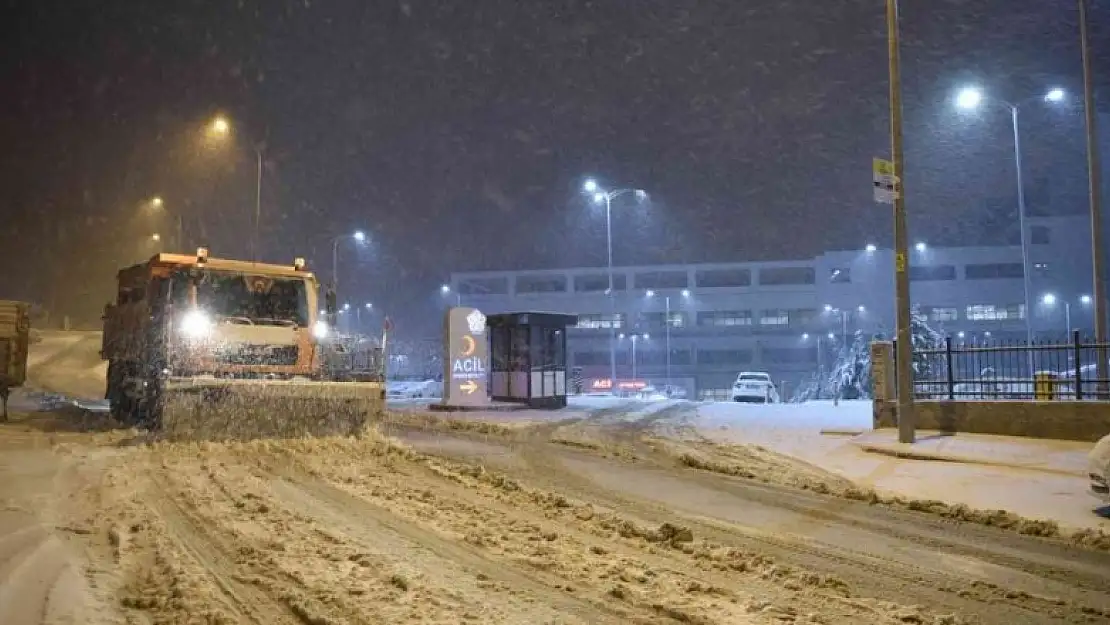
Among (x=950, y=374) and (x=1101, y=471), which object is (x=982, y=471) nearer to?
(x=1101, y=471)

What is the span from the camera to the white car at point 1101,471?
952 cm

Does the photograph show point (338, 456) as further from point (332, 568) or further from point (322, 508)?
point (332, 568)

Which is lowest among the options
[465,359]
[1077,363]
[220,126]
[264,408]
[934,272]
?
[264,408]

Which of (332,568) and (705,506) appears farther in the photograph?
(705,506)

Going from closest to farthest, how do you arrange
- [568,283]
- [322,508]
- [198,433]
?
[322,508] → [198,433] → [568,283]

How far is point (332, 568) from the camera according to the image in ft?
21.6

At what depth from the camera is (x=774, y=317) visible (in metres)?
77.1

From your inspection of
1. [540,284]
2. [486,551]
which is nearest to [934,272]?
[540,284]

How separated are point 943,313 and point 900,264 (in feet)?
202

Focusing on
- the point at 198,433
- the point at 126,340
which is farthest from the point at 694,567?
the point at 126,340

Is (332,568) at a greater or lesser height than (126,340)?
lesser

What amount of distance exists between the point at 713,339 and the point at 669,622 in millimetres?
72516

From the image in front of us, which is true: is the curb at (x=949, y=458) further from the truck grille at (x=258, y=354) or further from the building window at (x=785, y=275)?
the building window at (x=785, y=275)

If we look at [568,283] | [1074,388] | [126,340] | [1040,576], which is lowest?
[1040,576]
